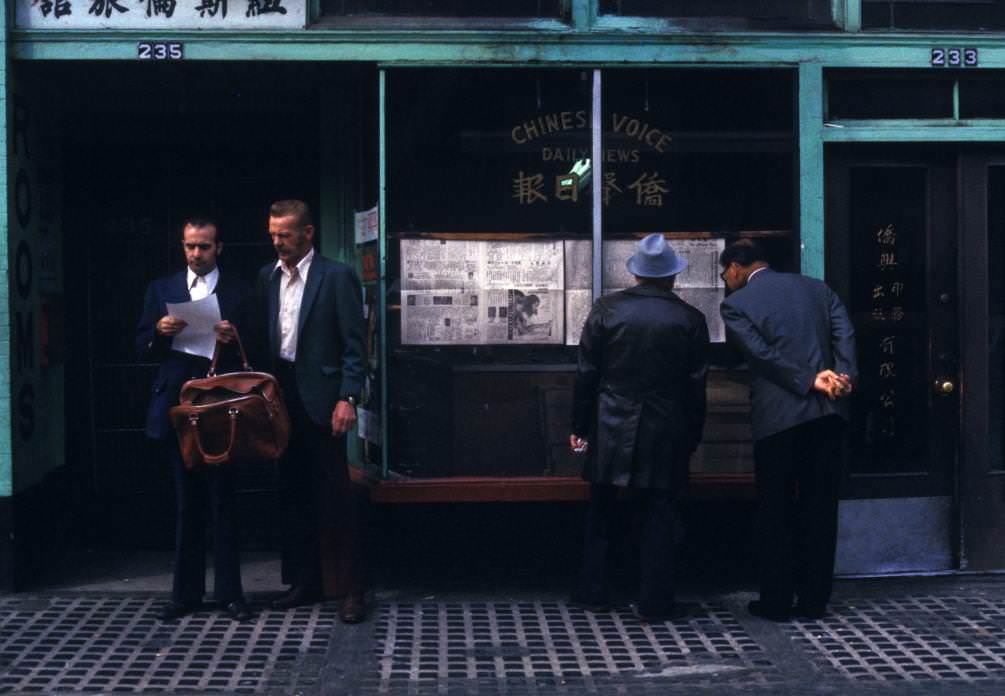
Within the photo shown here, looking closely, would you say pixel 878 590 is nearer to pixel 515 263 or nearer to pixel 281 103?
pixel 515 263

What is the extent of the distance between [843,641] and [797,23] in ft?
10.6

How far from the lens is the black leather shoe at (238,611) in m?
7.31

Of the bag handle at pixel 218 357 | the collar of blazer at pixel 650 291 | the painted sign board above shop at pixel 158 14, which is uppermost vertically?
the painted sign board above shop at pixel 158 14

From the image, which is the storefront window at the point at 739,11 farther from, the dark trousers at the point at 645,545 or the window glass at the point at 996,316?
the dark trousers at the point at 645,545

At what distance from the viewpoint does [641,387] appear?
24.1 ft

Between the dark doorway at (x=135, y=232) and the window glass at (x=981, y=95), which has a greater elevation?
the window glass at (x=981, y=95)

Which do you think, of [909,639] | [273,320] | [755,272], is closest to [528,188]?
[755,272]

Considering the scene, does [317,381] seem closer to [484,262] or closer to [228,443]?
[228,443]

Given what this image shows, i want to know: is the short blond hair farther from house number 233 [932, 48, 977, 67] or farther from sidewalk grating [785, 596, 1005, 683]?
house number 233 [932, 48, 977, 67]

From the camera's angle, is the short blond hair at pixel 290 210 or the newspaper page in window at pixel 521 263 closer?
the short blond hair at pixel 290 210

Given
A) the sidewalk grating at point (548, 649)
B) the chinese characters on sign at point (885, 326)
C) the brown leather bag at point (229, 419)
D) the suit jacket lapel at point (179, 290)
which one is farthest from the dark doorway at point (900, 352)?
the suit jacket lapel at point (179, 290)

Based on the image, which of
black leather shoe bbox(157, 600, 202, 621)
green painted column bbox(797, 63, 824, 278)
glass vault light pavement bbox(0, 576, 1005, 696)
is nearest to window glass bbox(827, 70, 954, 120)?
green painted column bbox(797, 63, 824, 278)

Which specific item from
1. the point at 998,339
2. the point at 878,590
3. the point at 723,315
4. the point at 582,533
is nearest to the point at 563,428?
the point at 582,533

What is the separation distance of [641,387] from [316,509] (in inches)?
68.7
